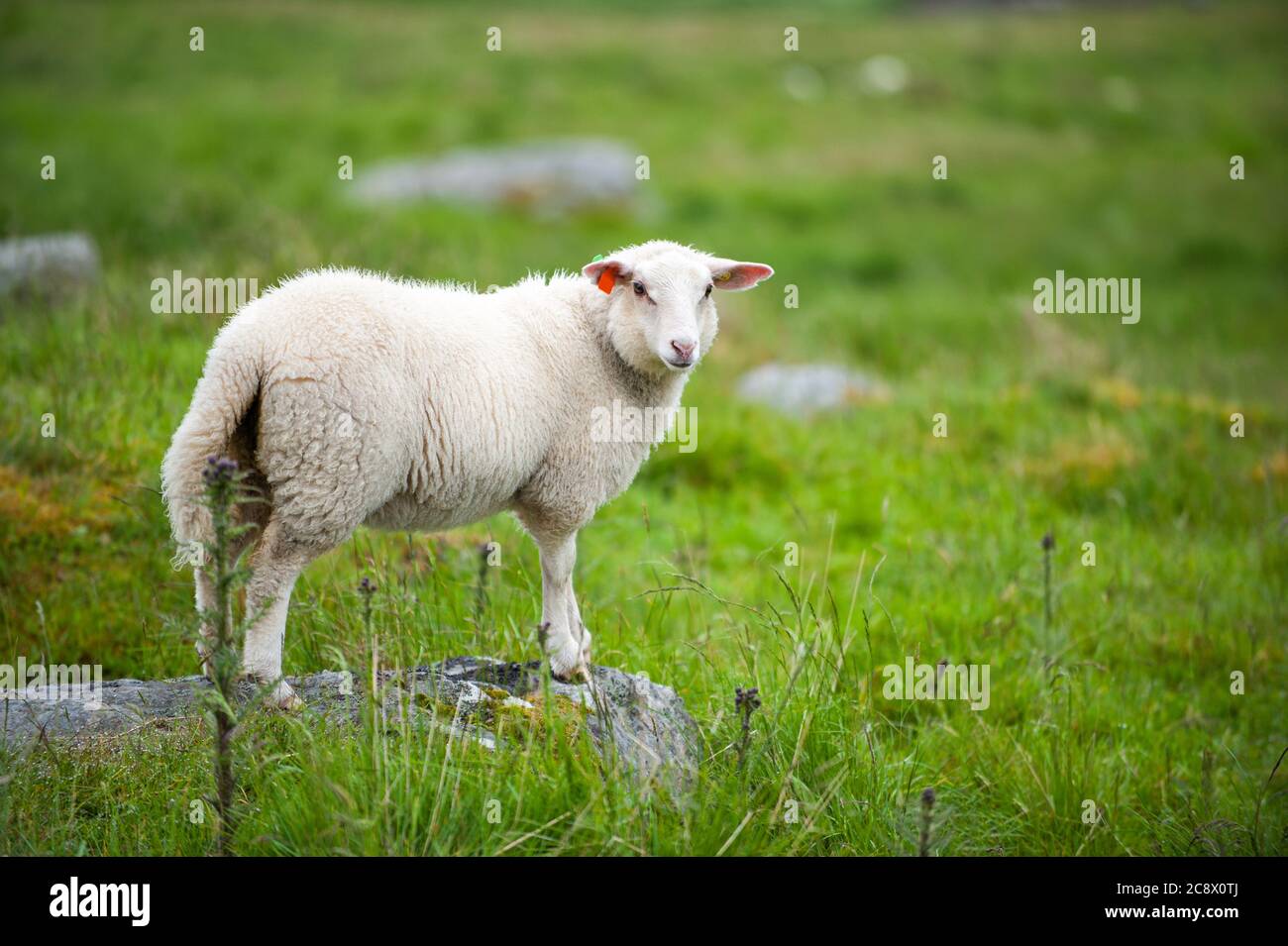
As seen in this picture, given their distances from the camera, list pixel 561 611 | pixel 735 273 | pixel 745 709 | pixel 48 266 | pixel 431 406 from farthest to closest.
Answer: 1. pixel 48 266
2. pixel 735 273
3. pixel 561 611
4. pixel 431 406
5. pixel 745 709

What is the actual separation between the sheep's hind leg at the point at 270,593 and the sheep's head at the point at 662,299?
63.3 inches

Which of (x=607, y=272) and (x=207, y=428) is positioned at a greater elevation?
(x=607, y=272)

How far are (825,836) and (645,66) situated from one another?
1087 inches

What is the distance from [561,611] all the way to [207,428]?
1637 mm

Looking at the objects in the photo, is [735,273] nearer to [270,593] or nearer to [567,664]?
[567,664]

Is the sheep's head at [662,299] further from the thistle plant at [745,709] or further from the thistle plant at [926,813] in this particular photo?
the thistle plant at [926,813]

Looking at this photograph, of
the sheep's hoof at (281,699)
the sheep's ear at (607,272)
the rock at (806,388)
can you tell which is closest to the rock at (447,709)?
the sheep's hoof at (281,699)

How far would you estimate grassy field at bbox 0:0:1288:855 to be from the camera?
3.97 m

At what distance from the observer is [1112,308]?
1644 cm

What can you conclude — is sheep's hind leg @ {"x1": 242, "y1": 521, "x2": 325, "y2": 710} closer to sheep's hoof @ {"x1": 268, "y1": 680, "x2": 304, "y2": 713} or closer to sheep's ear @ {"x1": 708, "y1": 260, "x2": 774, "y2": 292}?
sheep's hoof @ {"x1": 268, "y1": 680, "x2": 304, "y2": 713}

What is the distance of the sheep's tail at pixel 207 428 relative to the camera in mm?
3902

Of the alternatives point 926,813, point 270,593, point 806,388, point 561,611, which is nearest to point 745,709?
point 926,813

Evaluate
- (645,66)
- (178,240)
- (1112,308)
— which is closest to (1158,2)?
(645,66)

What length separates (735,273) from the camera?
5004mm
